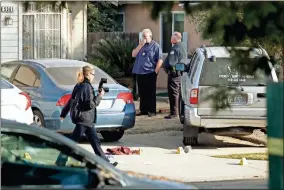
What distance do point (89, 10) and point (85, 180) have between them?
2392cm

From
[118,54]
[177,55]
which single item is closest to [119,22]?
[118,54]

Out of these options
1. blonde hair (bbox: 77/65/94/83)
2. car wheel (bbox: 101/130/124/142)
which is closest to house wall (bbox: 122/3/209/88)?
car wheel (bbox: 101/130/124/142)

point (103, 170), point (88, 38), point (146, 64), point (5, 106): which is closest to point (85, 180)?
point (103, 170)

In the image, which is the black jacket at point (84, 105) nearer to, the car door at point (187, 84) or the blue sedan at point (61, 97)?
the blue sedan at point (61, 97)

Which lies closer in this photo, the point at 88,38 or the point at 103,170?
the point at 103,170

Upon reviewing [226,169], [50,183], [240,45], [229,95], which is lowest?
[226,169]

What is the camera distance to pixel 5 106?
44.3 feet

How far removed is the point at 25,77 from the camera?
16172 millimetres

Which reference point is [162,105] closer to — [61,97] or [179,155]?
[61,97]

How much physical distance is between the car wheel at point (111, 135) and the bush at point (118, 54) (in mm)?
8810

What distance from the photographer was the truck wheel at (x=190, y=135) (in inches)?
588

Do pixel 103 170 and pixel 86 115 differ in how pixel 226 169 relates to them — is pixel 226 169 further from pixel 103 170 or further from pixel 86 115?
pixel 103 170

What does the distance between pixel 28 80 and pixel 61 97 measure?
136 centimetres

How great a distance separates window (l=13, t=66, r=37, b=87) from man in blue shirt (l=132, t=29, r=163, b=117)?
12.2 feet
